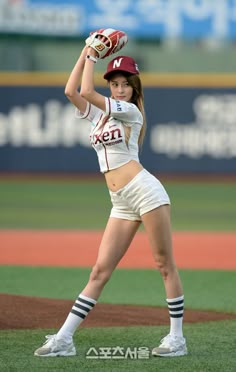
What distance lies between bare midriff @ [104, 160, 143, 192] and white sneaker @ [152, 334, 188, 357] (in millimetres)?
983

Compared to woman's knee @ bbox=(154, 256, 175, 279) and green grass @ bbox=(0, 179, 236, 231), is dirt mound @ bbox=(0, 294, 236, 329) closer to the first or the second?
woman's knee @ bbox=(154, 256, 175, 279)

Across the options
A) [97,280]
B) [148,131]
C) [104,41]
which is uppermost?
[104,41]

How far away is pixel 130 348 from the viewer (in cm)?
613

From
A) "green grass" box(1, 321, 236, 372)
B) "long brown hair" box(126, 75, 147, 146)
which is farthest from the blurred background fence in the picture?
"long brown hair" box(126, 75, 147, 146)

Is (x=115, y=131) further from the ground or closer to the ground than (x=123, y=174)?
further from the ground

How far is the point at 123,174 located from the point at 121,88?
531 mm

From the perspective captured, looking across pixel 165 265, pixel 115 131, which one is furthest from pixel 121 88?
pixel 165 265

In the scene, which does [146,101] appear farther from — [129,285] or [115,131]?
[115,131]

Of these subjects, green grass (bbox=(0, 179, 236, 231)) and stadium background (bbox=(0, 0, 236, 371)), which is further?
stadium background (bbox=(0, 0, 236, 371))

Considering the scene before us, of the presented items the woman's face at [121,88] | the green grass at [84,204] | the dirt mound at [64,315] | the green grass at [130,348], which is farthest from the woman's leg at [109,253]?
the green grass at [84,204]

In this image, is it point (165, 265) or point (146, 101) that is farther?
point (146, 101)

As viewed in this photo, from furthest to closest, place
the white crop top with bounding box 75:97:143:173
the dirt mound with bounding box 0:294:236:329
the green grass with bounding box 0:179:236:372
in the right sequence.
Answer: the dirt mound with bounding box 0:294:236:329 → the white crop top with bounding box 75:97:143:173 → the green grass with bounding box 0:179:236:372

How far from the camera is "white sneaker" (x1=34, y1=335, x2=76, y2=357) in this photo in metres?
5.84

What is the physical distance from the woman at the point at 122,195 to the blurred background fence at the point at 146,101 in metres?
15.3
